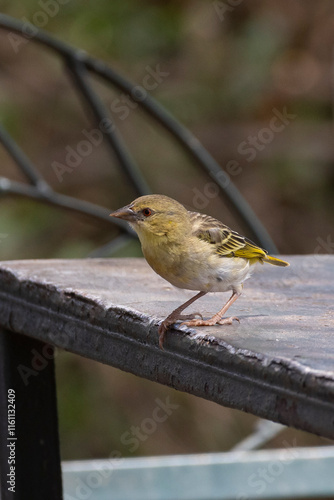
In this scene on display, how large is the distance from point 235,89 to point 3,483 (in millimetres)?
6007

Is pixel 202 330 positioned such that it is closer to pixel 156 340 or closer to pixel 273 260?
pixel 156 340

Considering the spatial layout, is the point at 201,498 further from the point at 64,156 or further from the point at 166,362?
the point at 64,156

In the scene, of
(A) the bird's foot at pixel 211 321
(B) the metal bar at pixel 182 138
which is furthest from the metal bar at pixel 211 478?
(A) the bird's foot at pixel 211 321

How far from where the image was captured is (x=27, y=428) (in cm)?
273

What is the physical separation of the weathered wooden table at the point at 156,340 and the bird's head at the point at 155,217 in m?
0.18

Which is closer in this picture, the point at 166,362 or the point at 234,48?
the point at 166,362

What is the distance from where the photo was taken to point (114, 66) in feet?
27.2

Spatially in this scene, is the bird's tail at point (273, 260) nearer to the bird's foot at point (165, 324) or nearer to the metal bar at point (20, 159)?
the bird's foot at point (165, 324)

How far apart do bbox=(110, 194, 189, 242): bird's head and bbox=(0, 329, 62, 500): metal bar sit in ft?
1.68

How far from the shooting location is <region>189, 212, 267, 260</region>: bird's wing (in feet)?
8.89

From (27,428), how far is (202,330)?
0.85 meters

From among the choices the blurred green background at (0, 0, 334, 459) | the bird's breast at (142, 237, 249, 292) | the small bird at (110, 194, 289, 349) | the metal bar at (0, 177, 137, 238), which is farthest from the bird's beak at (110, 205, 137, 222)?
the blurred green background at (0, 0, 334, 459)

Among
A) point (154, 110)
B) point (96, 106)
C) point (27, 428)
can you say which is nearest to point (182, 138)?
point (154, 110)

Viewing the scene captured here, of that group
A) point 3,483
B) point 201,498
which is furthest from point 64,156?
point 3,483
